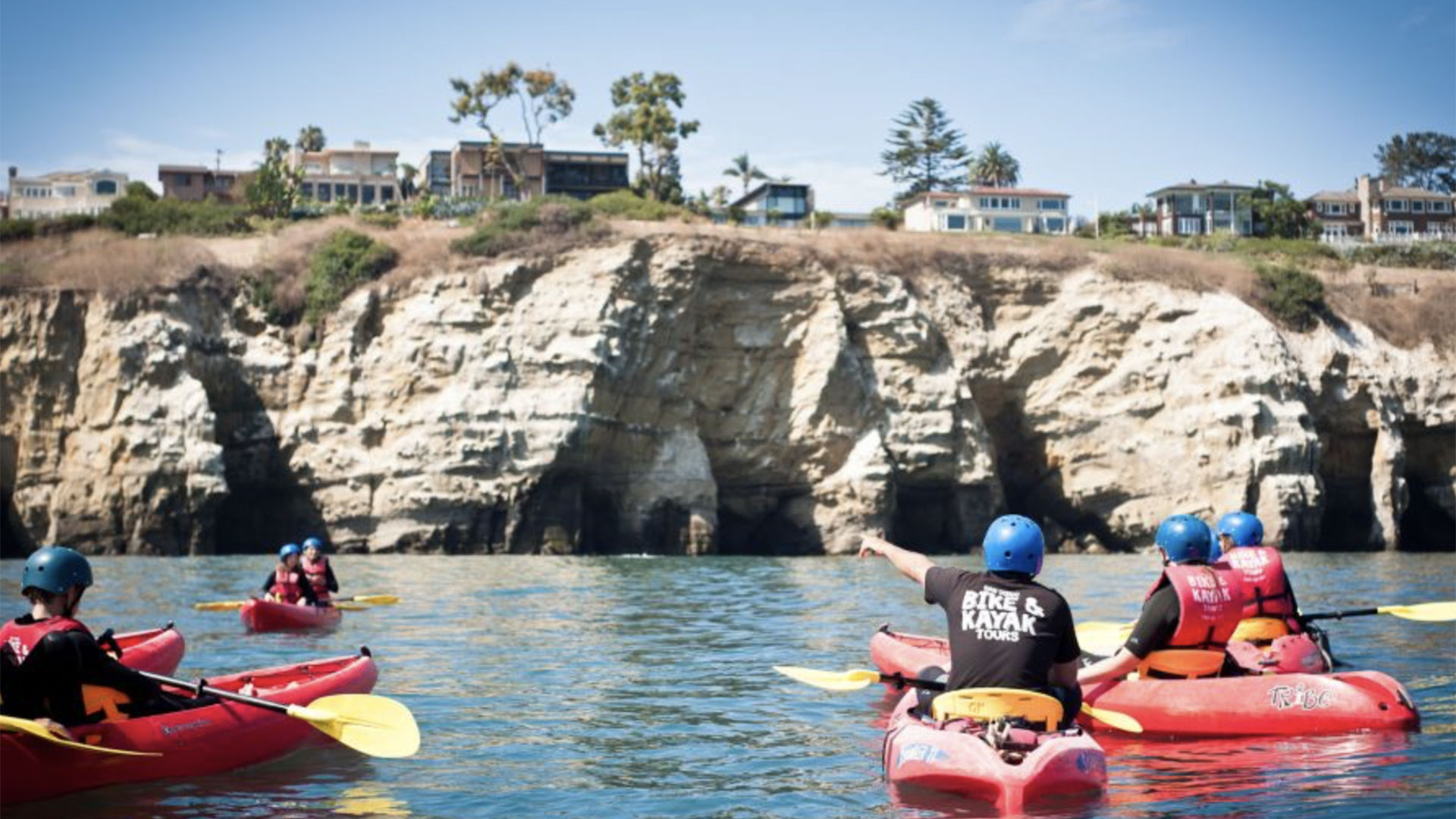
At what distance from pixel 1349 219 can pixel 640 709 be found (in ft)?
303

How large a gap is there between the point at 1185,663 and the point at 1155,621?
761mm

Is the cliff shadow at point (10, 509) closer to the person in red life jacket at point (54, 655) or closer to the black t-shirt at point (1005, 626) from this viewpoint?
the person in red life jacket at point (54, 655)

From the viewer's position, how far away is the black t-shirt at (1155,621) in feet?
36.0

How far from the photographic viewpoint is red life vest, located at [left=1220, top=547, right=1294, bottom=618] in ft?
40.9

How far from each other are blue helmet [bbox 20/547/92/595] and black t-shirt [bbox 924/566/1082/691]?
5.15 meters

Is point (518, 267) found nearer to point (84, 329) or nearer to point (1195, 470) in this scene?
point (84, 329)

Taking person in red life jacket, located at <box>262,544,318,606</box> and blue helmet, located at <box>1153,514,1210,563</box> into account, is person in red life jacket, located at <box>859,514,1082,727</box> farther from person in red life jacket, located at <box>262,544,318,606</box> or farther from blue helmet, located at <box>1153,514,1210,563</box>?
person in red life jacket, located at <box>262,544,318,606</box>

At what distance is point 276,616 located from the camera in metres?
20.6

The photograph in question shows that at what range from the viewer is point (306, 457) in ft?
148

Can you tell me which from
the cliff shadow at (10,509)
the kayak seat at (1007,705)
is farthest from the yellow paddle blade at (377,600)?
the cliff shadow at (10,509)

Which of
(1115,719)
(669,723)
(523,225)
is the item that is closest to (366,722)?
(669,723)

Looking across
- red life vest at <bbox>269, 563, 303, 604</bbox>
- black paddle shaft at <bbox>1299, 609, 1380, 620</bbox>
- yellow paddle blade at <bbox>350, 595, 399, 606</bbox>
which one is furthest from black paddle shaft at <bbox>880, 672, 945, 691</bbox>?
yellow paddle blade at <bbox>350, 595, 399, 606</bbox>

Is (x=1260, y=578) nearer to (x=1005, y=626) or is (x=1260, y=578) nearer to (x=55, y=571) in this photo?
(x=1005, y=626)

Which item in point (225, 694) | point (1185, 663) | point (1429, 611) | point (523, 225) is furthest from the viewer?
point (523, 225)
